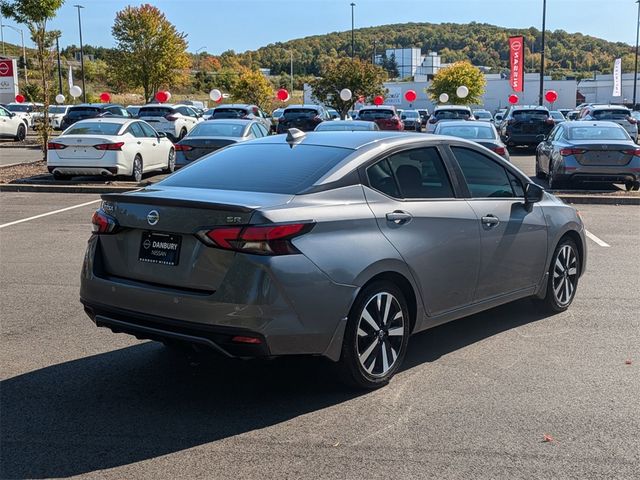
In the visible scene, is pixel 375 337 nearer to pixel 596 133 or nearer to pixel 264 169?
pixel 264 169

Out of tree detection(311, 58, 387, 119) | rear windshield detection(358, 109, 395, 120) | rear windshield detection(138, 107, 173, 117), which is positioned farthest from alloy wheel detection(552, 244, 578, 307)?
tree detection(311, 58, 387, 119)

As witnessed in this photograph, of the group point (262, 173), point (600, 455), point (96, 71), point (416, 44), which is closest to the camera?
point (600, 455)

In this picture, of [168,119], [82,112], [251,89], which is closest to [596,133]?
[168,119]

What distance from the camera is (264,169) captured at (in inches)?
215

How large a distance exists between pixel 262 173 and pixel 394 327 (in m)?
1.36

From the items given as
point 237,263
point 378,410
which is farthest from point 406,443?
point 237,263

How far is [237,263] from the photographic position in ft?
15.0

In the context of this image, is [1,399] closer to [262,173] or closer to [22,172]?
[262,173]

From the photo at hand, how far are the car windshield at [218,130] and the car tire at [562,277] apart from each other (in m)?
11.8

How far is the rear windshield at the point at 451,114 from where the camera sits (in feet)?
103

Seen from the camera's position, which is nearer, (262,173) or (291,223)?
(291,223)

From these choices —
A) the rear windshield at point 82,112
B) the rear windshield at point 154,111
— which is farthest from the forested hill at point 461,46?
the rear windshield at point 154,111

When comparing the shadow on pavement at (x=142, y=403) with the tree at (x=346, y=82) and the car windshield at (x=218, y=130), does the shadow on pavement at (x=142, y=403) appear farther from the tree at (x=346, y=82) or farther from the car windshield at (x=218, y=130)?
the tree at (x=346, y=82)

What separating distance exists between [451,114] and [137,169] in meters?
16.6
